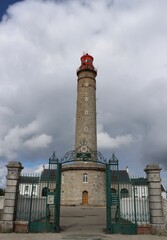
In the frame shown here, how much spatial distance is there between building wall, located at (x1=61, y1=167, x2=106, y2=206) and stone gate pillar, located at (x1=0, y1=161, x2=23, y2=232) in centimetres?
2209

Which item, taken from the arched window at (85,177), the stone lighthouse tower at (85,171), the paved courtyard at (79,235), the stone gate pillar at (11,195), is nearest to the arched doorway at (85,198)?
the stone lighthouse tower at (85,171)

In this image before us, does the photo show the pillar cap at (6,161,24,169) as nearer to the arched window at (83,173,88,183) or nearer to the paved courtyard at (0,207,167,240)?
the paved courtyard at (0,207,167,240)

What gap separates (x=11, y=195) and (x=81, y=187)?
22.3m

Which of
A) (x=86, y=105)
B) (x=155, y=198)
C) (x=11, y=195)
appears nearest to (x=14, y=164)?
(x=11, y=195)

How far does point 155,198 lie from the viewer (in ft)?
33.1

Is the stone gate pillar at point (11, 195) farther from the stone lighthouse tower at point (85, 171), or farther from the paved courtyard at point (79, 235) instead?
the stone lighthouse tower at point (85, 171)

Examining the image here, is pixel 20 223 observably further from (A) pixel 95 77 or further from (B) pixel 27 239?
(A) pixel 95 77

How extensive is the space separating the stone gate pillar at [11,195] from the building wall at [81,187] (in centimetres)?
2209

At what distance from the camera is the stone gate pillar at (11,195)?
32.4 feet

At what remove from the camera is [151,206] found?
10.0 meters

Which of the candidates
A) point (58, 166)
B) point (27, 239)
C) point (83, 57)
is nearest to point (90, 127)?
point (83, 57)

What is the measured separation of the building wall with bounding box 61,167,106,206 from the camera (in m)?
31.6

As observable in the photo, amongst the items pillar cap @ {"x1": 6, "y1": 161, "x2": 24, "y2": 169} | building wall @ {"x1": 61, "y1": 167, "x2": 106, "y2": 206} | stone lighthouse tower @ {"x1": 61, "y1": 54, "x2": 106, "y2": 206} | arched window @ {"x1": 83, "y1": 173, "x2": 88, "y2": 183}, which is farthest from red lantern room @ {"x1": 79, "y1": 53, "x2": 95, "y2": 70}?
pillar cap @ {"x1": 6, "y1": 161, "x2": 24, "y2": 169}

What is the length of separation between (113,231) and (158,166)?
3413mm
